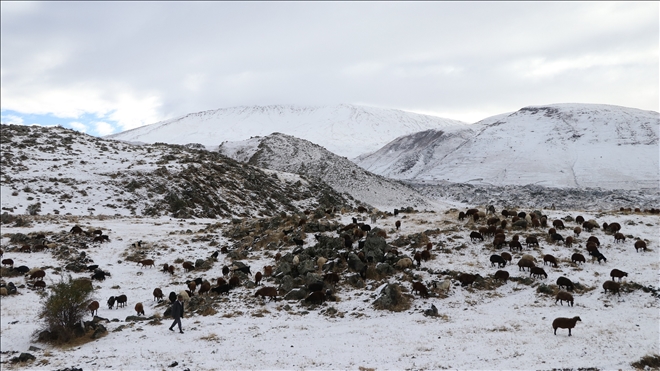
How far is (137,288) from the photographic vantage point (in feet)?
72.8

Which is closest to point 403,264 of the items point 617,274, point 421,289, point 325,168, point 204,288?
point 421,289

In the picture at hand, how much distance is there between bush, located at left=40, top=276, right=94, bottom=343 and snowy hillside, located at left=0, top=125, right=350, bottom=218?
27889mm

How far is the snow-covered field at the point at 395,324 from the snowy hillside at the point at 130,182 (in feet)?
64.2

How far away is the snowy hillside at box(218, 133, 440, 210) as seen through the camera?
7038cm

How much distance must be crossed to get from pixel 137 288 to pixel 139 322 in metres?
5.74

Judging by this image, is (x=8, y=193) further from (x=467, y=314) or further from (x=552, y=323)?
(x=552, y=323)

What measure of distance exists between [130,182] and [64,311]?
36.8m

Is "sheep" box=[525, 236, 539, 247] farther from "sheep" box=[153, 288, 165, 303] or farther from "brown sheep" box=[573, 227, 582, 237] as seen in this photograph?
"sheep" box=[153, 288, 165, 303]

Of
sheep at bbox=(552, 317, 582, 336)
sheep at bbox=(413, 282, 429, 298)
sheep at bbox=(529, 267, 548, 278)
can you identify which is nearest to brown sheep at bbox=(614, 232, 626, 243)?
sheep at bbox=(529, 267, 548, 278)

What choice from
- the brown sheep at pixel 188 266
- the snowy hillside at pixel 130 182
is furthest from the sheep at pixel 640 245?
the snowy hillside at pixel 130 182

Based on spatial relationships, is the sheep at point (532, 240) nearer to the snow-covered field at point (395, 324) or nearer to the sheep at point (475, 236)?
the snow-covered field at point (395, 324)

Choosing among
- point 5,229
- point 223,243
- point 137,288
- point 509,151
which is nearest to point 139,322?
point 137,288

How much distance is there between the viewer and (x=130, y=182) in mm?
49031

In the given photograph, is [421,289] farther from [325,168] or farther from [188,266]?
[325,168]
